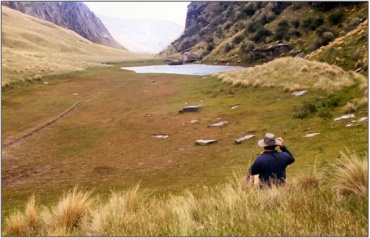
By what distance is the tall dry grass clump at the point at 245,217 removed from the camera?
515cm

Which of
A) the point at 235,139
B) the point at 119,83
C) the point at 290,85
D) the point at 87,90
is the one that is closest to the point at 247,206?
the point at 235,139

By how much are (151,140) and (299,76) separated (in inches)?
660

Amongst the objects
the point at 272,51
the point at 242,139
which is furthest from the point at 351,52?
the point at 272,51

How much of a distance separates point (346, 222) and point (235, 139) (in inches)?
537

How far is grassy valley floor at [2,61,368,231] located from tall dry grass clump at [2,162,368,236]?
185 cm

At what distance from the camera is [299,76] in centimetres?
3206

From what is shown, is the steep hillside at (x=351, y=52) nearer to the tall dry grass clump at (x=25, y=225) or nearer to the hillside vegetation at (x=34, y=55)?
the tall dry grass clump at (x=25, y=225)

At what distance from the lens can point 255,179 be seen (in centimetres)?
798

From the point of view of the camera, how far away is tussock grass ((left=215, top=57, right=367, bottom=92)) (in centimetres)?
2695

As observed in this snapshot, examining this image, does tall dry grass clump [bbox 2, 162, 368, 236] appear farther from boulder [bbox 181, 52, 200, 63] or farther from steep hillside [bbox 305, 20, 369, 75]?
boulder [bbox 181, 52, 200, 63]

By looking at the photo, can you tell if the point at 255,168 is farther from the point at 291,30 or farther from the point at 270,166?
the point at 291,30

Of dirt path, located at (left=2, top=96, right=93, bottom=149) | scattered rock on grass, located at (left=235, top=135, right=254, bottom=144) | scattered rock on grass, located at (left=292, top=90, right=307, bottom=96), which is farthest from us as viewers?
scattered rock on grass, located at (left=292, top=90, right=307, bottom=96)

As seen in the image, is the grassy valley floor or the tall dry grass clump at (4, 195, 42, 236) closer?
the tall dry grass clump at (4, 195, 42, 236)

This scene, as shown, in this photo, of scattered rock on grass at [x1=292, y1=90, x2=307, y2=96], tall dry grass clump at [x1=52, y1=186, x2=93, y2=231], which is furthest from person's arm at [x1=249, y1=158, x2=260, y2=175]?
scattered rock on grass at [x1=292, y1=90, x2=307, y2=96]
